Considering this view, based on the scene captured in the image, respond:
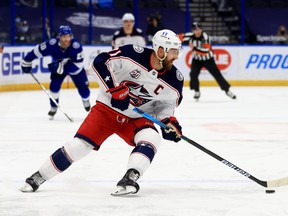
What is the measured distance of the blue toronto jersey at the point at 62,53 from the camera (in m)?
8.81

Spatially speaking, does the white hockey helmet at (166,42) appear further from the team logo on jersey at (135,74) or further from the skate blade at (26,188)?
the skate blade at (26,188)

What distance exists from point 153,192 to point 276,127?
156 inches

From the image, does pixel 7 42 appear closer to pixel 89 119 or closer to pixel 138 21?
pixel 138 21

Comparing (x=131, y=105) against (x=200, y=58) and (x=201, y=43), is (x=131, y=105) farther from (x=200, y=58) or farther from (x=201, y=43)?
(x=200, y=58)

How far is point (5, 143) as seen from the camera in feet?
22.9

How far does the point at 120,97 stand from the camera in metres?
4.45

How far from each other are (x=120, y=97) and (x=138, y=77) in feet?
0.73

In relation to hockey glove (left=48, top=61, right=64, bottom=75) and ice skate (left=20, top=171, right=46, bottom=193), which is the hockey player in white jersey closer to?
ice skate (left=20, top=171, right=46, bottom=193)

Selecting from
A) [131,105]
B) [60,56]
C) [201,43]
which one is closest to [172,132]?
[131,105]

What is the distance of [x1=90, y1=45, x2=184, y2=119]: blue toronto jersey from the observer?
4578 millimetres

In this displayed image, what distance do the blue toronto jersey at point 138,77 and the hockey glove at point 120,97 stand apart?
100 millimetres

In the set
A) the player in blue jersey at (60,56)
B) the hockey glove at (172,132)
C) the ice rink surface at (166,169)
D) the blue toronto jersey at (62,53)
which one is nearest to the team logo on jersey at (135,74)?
the hockey glove at (172,132)

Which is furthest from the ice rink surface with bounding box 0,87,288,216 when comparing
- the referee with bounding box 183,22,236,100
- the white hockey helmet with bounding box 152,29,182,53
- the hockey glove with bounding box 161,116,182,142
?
the referee with bounding box 183,22,236,100

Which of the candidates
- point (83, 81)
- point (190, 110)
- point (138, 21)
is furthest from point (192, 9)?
point (83, 81)
